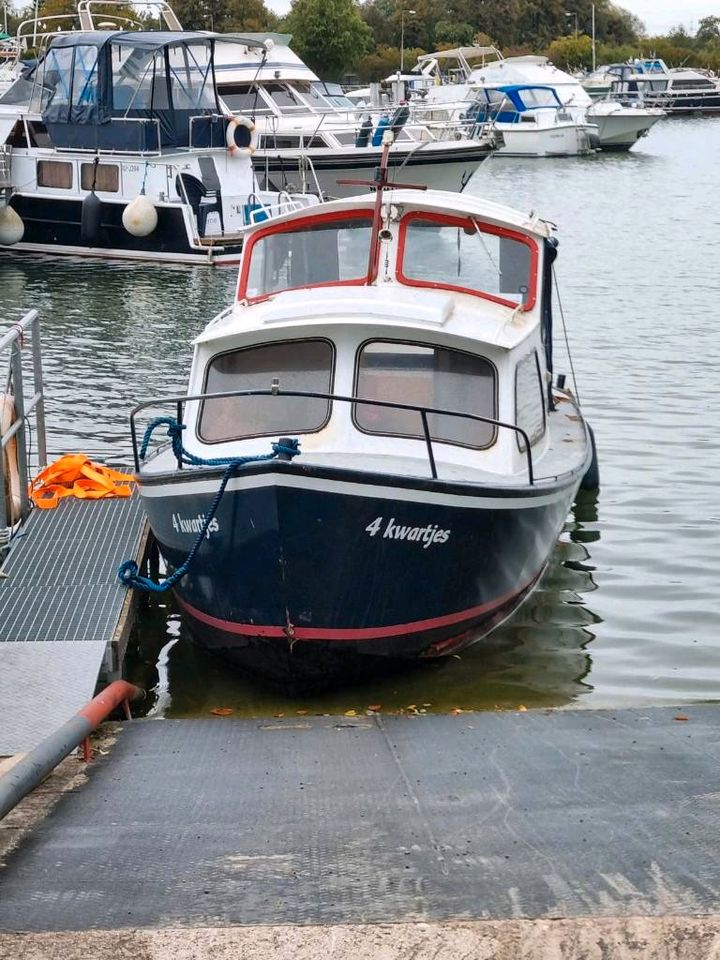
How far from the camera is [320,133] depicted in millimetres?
34688

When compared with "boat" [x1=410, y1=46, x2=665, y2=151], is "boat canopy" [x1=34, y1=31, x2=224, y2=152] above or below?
below

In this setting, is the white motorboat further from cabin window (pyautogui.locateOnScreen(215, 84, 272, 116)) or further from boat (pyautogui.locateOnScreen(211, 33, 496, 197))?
cabin window (pyautogui.locateOnScreen(215, 84, 272, 116))

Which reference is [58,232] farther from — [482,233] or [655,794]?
[655,794]

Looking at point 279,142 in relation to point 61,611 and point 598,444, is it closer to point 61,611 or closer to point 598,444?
point 598,444

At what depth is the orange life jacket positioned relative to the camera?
10.8 m

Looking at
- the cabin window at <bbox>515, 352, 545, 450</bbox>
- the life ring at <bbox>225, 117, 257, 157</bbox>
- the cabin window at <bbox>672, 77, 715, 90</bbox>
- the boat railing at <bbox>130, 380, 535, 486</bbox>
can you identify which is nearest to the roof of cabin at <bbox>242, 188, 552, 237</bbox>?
the cabin window at <bbox>515, 352, 545, 450</bbox>

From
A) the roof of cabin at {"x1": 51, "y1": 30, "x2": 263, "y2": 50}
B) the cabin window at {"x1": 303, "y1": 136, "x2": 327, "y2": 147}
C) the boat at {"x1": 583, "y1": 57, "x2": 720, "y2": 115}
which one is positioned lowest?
the cabin window at {"x1": 303, "y1": 136, "x2": 327, "y2": 147}

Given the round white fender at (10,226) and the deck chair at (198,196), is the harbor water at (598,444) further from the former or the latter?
the deck chair at (198,196)

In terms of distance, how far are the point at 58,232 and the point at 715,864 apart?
26670 millimetres

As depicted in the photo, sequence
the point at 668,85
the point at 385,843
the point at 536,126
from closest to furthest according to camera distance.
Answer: the point at 385,843 → the point at 536,126 → the point at 668,85

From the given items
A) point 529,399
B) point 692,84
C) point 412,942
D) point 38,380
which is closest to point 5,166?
point 38,380

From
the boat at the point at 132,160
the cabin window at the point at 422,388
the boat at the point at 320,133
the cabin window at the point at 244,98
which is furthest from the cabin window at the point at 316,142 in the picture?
the cabin window at the point at 422,388

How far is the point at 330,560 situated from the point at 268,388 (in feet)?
5.08

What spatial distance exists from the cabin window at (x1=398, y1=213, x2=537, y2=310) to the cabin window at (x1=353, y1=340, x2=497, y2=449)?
44.6 inches
